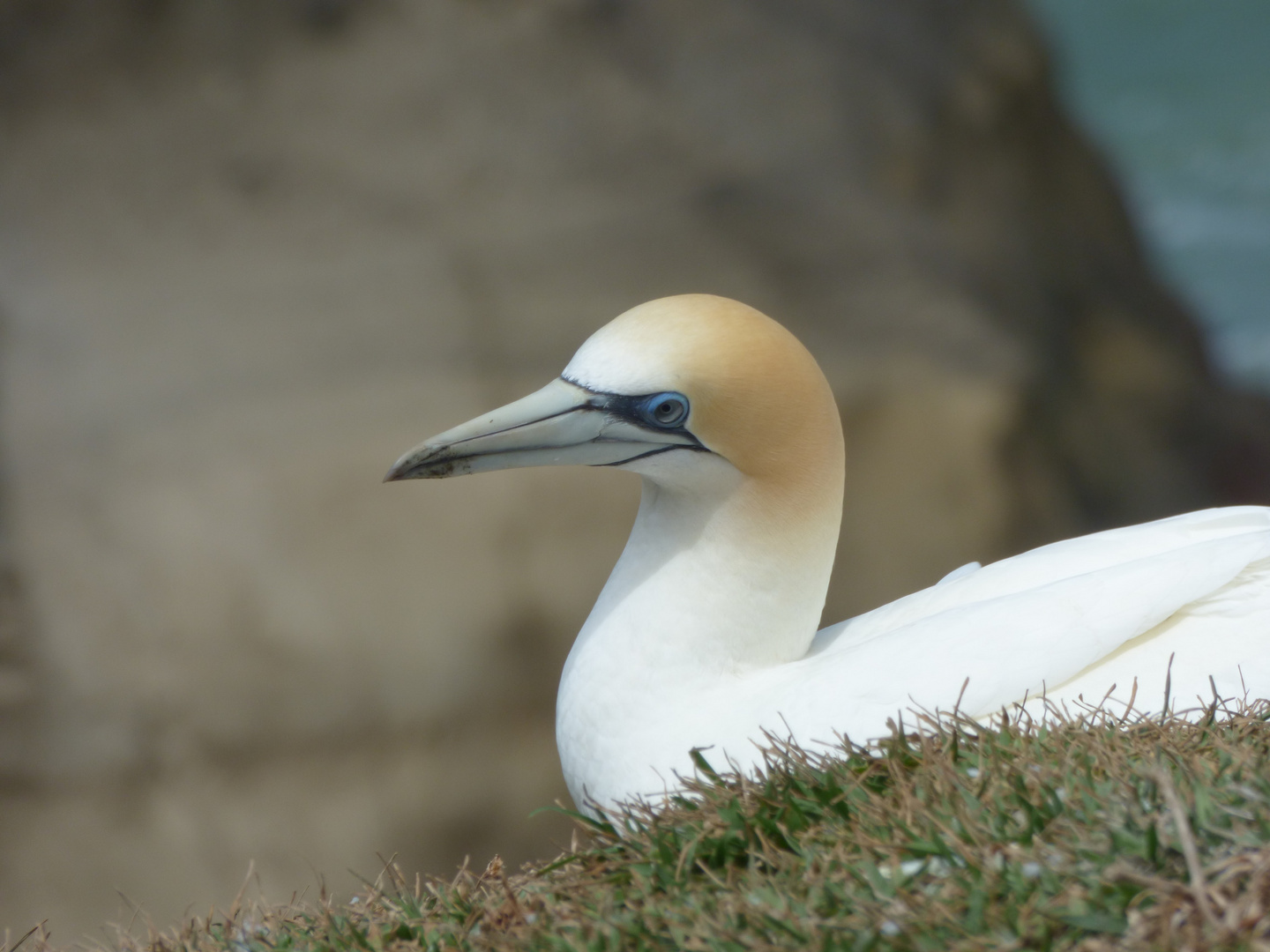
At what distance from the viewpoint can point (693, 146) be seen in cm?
698

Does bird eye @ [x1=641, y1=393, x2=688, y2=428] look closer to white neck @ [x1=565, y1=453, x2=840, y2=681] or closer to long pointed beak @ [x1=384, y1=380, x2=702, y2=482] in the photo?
long pointed beak @ [x1=384, y1=380, x2=702, y2=482]

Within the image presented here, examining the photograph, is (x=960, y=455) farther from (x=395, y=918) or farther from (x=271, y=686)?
(x=395, y=918)

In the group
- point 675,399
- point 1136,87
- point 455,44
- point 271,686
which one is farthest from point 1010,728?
point 1136,87

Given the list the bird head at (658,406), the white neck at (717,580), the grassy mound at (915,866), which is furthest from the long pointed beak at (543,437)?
the grassy mound at (915,866)

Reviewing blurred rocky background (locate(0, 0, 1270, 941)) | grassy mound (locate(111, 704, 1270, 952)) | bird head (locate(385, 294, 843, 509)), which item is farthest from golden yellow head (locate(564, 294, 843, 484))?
blurred rocky background (locate(0, 0, 1270, 941))

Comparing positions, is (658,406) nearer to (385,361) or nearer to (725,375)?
(725,375)

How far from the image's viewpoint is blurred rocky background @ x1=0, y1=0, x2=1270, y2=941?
6.04 metres

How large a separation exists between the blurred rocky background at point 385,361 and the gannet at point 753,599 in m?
3.43

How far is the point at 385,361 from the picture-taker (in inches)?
250

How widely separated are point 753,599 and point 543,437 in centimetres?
67

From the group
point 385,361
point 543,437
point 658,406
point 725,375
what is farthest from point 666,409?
point 385,361

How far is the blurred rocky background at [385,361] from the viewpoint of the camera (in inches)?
238

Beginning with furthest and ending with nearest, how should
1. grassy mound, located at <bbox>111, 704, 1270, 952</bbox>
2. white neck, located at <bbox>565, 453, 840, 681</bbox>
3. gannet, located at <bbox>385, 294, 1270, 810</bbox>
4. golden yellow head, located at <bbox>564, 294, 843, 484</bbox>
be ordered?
white neck, located at <bbox>565, 453, 840, 681</bbox>
golden yellow head, located at <bbox>564, 294, 843, 484</bbox>
gannet, located at <bbox>385, 294, 1270, 810</bbox>
grassy mound, located at <bbox>111, 704, 1270, 952</bbox>

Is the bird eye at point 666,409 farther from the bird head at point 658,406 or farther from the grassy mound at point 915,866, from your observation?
the grassy mound at point 915,866
